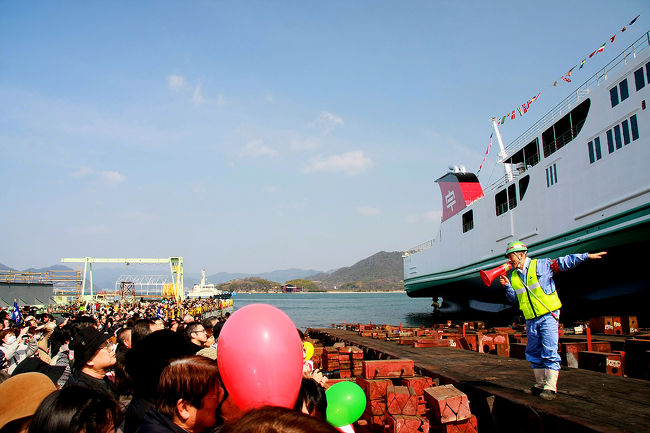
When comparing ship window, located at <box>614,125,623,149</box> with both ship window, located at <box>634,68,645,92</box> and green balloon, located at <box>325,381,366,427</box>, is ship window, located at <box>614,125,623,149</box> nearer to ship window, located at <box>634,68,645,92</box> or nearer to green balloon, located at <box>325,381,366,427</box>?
ship window, located at <box>634,68,645,92</box>

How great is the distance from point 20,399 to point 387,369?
446cm

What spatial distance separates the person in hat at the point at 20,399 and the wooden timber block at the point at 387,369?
4187 millimetres

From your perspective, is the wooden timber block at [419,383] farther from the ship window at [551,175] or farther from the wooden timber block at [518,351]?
the ship window at [551,175]

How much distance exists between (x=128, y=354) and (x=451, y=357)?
22.5 ft

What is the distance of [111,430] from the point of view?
201cm

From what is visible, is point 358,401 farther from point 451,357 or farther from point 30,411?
point 451,357

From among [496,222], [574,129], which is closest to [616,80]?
[574,129]

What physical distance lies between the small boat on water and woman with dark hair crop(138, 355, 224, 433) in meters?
14.9

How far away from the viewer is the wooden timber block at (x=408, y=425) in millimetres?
3982

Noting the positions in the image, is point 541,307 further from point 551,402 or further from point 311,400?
point 311,400

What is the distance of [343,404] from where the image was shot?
315 centimetres

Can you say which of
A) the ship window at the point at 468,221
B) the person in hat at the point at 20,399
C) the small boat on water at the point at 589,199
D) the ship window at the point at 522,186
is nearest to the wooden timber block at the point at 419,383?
the person in hat at the point at 20,399

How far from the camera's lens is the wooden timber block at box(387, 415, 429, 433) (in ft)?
13.1

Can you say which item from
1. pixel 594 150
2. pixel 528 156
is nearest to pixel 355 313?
pixel 528 156
